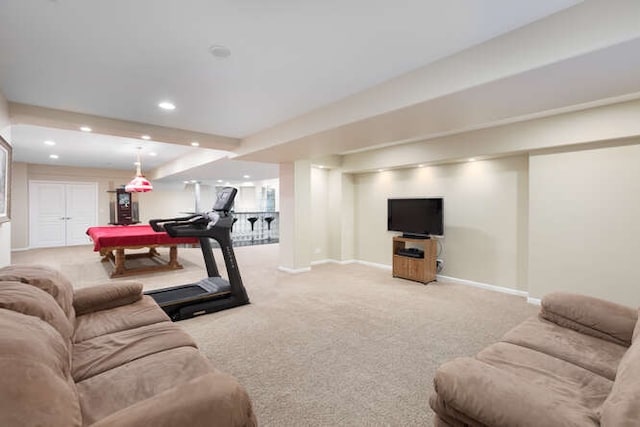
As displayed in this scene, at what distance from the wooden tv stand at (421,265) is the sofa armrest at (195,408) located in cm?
425

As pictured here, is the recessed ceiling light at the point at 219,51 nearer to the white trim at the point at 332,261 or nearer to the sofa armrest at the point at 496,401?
the sofa armrest at the point at 496,401

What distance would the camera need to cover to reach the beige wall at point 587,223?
3.37 meters

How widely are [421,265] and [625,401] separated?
4.09 m

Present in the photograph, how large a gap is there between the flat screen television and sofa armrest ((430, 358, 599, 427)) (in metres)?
3.90

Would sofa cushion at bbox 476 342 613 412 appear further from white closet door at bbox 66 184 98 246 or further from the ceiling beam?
white closet door at bbox 66 184 98 246

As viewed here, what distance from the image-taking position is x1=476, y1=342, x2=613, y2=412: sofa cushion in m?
1.33

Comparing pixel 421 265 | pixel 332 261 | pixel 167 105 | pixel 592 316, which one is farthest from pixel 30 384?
pixel 332 261

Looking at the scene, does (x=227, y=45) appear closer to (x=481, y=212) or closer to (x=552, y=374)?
(x=552, y=374)

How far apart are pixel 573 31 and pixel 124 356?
323 cm

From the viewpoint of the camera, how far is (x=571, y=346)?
5.87ft

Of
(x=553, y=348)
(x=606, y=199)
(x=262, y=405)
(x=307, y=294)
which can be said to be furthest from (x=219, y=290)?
(x=606, y=199)

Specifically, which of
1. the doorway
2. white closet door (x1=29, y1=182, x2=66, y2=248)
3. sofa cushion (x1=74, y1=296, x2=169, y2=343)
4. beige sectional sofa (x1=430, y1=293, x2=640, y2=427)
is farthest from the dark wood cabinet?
beige sectional sofa (x1=430, y1=293, x2=640, y2=427)

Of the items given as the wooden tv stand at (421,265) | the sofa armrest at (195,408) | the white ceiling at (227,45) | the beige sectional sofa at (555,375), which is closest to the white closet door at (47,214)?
the white ceiling at (227,45)

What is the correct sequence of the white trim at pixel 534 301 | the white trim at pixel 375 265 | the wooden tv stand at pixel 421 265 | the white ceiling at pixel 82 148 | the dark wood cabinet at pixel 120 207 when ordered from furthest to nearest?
the dark wood cabinet at pixel 120 207 → the white trim at pixel 375 265 → the white ceiling at pixel 82 148 → the wooden tv stand at pixel 421 265 → the white trim at pixel 534 301
